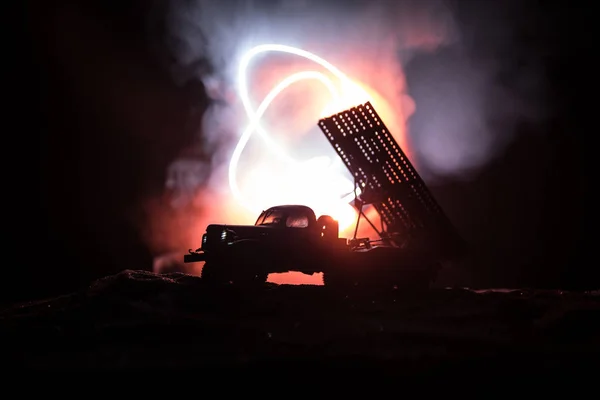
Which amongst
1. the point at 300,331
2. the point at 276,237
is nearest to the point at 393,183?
the point at 276,237

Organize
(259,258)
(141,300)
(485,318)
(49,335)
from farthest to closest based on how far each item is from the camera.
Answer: (259,258) < (141,300) < (485,318) < (49,335)

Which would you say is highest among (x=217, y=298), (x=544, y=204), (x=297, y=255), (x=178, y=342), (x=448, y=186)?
(x=448, y=186)

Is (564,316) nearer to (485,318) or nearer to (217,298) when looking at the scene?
(485,318)

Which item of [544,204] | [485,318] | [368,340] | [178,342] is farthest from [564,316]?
[544,204]

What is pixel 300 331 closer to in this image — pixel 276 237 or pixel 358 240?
pixel 276 237

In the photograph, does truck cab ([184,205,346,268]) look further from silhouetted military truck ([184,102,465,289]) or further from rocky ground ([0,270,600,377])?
rocky ground ([0,270,600,377])

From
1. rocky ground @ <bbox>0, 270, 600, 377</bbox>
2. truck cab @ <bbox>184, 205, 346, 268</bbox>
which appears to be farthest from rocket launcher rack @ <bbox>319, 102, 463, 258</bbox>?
rocky ground @ <bbox>0, 270, 600, 377</bbox>
